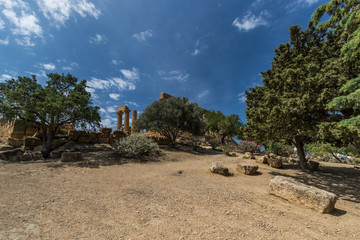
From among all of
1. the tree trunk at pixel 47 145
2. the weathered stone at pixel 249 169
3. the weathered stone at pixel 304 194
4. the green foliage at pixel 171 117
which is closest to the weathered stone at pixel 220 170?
the weathered stone at pixel 249 169

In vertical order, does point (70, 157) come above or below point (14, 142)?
below

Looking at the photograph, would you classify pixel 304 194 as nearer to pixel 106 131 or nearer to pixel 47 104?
pixel 47 104

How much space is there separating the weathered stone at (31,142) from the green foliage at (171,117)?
8.79 m

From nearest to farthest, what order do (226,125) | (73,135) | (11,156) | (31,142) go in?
(11,156) < (31,142) < (73,135) < (226,125)

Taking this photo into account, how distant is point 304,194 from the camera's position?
4.22 meters

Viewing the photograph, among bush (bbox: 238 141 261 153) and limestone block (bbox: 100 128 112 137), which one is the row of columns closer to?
limestone block (bbox: 100 128 112 137)

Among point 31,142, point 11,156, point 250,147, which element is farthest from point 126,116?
point 250,147

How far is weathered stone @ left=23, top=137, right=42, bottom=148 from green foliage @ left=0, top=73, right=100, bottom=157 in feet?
2.54

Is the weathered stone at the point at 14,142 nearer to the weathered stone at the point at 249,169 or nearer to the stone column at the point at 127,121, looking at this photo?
the stone column at the point at 127,121

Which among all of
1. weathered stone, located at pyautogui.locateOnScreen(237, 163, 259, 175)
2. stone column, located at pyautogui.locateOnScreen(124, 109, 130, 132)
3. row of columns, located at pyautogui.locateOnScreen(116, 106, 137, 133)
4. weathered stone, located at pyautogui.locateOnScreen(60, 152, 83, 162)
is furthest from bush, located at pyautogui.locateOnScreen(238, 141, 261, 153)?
stone column, located at pyautogui.locateOnScreen(124, 109, 130, 132)

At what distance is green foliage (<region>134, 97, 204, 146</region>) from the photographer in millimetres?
16578

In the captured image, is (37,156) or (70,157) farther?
(37,156)

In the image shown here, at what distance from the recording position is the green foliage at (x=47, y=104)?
9195mm

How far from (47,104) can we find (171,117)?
33.9 ft
